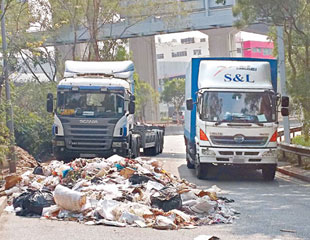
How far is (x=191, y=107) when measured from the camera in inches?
777

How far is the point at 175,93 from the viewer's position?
10381cm

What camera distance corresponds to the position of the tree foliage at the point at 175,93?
10212 cm

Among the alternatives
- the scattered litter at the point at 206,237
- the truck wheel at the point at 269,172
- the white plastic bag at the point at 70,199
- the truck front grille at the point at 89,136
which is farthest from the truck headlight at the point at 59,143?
the scattered litter at the point at 206,237

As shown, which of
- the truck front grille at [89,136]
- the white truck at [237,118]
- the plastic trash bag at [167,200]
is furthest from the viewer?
the truck front grille at [89,136]

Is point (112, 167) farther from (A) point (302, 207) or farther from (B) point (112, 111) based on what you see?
(B) point (112, 111)

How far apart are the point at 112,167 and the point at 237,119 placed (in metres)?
4.63

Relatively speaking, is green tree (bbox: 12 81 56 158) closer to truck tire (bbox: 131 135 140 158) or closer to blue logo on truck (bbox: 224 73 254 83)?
truck tire (bbox: 131 135 140 158)

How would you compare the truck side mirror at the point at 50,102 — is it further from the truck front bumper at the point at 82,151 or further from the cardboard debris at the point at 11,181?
the cardboard debris at the point at 11,181

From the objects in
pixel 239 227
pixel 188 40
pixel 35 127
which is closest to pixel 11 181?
pixel 239 227

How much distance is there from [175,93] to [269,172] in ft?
279

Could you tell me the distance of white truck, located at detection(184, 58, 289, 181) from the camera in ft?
60.3

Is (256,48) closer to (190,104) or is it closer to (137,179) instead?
→ (190,104)

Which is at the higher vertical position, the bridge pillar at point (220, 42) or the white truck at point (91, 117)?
the bridge pillar at point (220, 42)

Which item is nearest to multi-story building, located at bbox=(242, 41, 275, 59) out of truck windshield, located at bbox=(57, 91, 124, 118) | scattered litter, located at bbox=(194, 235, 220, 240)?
truck windshield, located at bbox=(57, 91, 124, 118)
